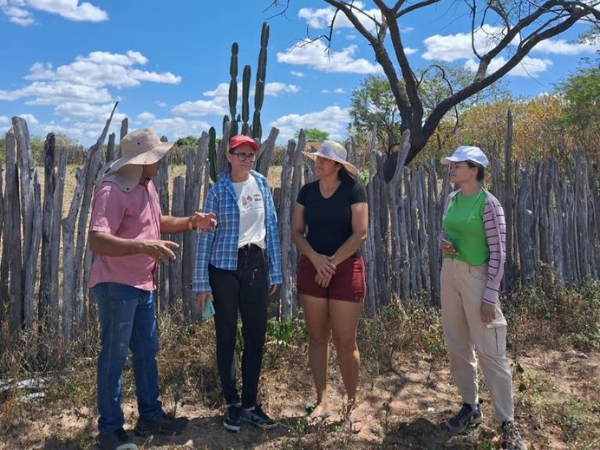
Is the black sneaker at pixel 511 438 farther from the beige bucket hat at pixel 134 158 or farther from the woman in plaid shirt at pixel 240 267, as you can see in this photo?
the beige bucket hat at pixel 134 158

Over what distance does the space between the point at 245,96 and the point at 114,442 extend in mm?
4337

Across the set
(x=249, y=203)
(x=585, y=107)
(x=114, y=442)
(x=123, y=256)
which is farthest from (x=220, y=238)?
(x=585, y=107)

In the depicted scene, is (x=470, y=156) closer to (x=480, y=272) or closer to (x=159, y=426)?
(x=480, y=272)

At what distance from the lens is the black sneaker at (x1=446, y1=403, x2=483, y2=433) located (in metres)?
3.57

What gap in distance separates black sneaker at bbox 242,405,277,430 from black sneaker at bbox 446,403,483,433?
1.16 metres

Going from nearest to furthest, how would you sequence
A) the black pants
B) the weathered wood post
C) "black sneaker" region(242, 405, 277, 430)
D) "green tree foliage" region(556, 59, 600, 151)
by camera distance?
the black pants
"black sneaker" region(242, 405, 277, 430)
the weathered wood post
"green tree foliage" region(556, 59, 600, 151)

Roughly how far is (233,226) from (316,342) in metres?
0.95

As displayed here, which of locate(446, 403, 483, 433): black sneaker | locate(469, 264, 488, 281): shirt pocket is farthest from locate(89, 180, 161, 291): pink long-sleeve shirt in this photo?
locate(446, 403, 483, 433): black sneaker

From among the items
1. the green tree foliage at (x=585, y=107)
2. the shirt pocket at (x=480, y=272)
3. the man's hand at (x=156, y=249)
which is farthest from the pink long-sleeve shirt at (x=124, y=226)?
the green tree foliage at (x=585, y=107)

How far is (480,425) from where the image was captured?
364 centimetres

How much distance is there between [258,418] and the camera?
3564mm

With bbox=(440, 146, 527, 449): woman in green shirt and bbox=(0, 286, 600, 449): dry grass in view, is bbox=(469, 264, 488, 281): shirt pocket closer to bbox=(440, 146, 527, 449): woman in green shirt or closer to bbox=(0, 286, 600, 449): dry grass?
bbox=(440, 146, 527, 449): woman in green shirt

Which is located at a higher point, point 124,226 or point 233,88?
point 233,88

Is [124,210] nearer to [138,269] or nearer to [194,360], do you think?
[138,269]
